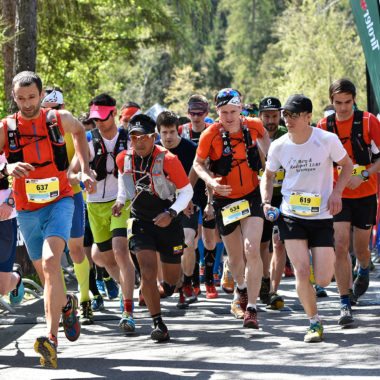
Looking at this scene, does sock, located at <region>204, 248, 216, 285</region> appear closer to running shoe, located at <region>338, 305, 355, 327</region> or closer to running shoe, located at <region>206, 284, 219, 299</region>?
running shoe, located at <region>206, 284, 219, 299</region>

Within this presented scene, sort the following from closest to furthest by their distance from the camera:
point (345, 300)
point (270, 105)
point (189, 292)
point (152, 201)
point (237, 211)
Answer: point (152, 201) → point (345, 300) → point (237, 211) → point (270, 105) → point (189, 292)

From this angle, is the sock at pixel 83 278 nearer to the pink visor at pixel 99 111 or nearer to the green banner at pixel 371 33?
the pink visor at pixel 99 111

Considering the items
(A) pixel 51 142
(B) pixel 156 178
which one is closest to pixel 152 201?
(B) pixel 156 178

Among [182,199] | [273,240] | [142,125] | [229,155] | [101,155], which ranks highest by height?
[142,125]

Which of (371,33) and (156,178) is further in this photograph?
(371,33)

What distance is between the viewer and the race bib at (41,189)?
643 centimetres

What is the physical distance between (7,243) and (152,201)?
52.6 inches

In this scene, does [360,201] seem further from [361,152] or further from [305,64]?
[305,64]

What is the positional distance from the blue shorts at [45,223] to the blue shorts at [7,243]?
489mm

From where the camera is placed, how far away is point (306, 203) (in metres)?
6.96

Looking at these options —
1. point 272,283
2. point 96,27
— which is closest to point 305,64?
point 96,27

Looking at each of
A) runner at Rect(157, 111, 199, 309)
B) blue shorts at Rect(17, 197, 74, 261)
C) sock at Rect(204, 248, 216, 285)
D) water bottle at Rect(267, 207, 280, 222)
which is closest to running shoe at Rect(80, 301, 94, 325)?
runner at Rect(157, 111, 199, 309)

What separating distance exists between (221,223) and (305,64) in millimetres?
44332

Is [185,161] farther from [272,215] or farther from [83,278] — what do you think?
[272,215]
